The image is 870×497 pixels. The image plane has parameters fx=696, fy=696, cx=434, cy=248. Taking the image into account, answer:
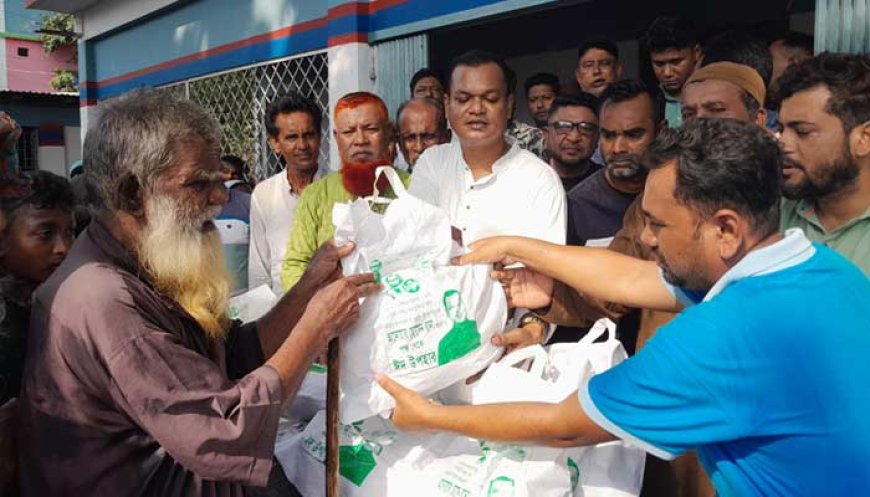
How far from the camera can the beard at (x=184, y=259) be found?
1605 mm

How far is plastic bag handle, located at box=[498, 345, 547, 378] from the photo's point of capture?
1.85 metres

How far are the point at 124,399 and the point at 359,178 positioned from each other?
1.85m

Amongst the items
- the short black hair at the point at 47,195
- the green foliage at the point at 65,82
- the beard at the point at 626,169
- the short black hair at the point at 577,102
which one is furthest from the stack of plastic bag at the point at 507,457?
the green foliage at the point at 65,82

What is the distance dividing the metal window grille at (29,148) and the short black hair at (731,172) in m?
18.5

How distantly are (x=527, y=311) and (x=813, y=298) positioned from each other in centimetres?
98

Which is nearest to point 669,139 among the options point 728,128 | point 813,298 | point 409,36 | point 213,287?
point 728,128

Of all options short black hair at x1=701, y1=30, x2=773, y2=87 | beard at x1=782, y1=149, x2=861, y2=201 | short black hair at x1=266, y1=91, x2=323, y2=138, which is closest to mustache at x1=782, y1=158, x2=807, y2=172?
beard at x1=782, y1=149, x2=861, y2=201

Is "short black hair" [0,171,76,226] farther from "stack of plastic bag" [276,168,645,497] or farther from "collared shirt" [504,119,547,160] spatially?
"collared shirt" [504,119,547,160]

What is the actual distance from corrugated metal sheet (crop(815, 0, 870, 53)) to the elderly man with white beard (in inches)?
104

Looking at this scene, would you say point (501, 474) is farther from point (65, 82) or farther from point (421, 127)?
point (65, 82)

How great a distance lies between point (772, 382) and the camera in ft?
4.16

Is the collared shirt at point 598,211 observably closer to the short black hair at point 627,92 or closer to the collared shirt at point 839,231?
the short black hair at point 627,92

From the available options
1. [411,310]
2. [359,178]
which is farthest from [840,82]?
[359,178]

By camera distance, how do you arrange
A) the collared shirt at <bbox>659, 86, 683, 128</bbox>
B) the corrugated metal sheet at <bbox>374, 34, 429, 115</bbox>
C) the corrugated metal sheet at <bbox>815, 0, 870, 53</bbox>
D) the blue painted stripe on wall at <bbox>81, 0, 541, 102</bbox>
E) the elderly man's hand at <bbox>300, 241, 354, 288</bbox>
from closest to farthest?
the elderly man's hand at <bbox>300, 241, 354, 288</bbox> → the corrugated metal sheet at <bbox>815, 0, 870, 53</bbox> → the collared shirt at <bbox>659, 86, 683, 128</bbox> → the blue painted stripe on wall at <bbox>81, 0, 541, 102</bbox> → the corrugated metal sheet at <bbox>374, 34, 429, 115</bbox>
